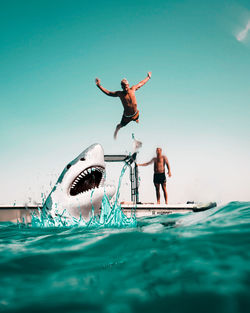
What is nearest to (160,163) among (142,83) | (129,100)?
(129,100)

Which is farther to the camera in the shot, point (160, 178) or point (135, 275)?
point (160, 178)

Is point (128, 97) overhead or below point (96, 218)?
overhead

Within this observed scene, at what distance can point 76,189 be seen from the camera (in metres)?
4.66

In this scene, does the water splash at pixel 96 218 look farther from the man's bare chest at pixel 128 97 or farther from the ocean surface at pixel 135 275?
the man's bare chest at pixel 128 97

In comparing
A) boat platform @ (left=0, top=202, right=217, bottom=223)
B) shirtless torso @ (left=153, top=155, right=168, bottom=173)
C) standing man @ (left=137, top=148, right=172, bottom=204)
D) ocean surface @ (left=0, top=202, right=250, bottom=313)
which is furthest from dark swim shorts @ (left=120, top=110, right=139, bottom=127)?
ocean surface @ (left=0, top=202, right=250, bottom=313)

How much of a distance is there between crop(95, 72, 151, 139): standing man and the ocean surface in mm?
A: 8181

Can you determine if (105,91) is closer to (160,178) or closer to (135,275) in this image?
(160,178)

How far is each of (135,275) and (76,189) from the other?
11.3 ft

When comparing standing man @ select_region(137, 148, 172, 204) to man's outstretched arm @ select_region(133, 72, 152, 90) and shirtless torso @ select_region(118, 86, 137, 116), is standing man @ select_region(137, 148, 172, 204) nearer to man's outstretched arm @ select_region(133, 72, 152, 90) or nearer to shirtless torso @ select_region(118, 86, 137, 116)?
shirtless torso @ select_region(118, 86, 137, 116)

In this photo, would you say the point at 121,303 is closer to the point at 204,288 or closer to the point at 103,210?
the point at 204,288

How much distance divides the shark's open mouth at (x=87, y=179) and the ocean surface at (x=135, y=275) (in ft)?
7.61

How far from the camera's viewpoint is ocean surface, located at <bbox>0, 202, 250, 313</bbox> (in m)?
1.04

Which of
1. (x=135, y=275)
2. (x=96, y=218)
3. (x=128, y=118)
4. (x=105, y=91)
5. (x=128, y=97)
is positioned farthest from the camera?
(x=128, y=118)

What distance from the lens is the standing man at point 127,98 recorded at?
31.7 ft
